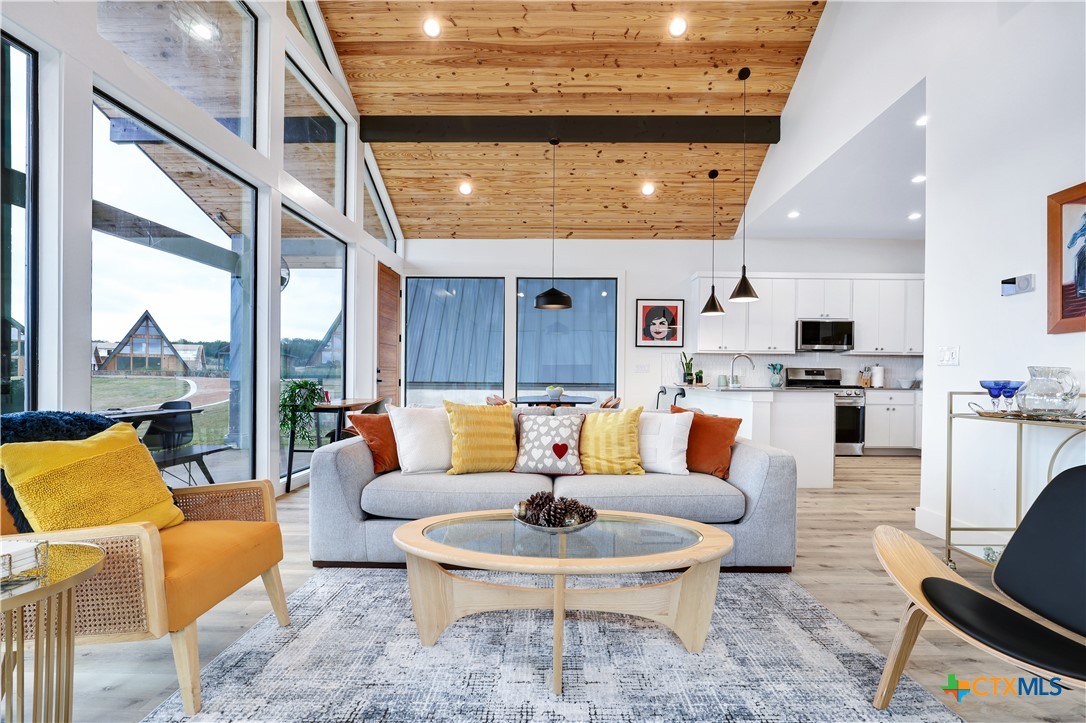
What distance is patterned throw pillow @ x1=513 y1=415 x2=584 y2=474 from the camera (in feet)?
10.3

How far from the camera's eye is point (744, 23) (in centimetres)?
478

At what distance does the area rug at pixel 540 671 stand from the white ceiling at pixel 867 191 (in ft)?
11.6

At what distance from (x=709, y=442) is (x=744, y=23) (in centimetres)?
379

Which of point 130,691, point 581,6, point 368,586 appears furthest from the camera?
point 581,6

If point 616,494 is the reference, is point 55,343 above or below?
above

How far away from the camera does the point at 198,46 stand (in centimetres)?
337

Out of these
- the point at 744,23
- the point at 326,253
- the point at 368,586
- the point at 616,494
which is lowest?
the point at 368,586

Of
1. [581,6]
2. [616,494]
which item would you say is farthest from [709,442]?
[581,6]

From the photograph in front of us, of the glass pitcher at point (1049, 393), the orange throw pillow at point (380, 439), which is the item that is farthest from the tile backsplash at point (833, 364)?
the orange throw pillow at point (380, 439)

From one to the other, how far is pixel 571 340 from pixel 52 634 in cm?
653

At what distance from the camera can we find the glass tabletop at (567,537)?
6.05ft

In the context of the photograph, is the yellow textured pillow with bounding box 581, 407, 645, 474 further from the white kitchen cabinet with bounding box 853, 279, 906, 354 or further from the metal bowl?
the white kitchen cabinet with bounding box 853, 279, 906, 354

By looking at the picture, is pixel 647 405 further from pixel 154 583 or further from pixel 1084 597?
pixel 154 583

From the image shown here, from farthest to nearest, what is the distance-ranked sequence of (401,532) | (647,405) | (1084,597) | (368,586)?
(647,405) < (368,586) < (401,532) < (1084,597)
